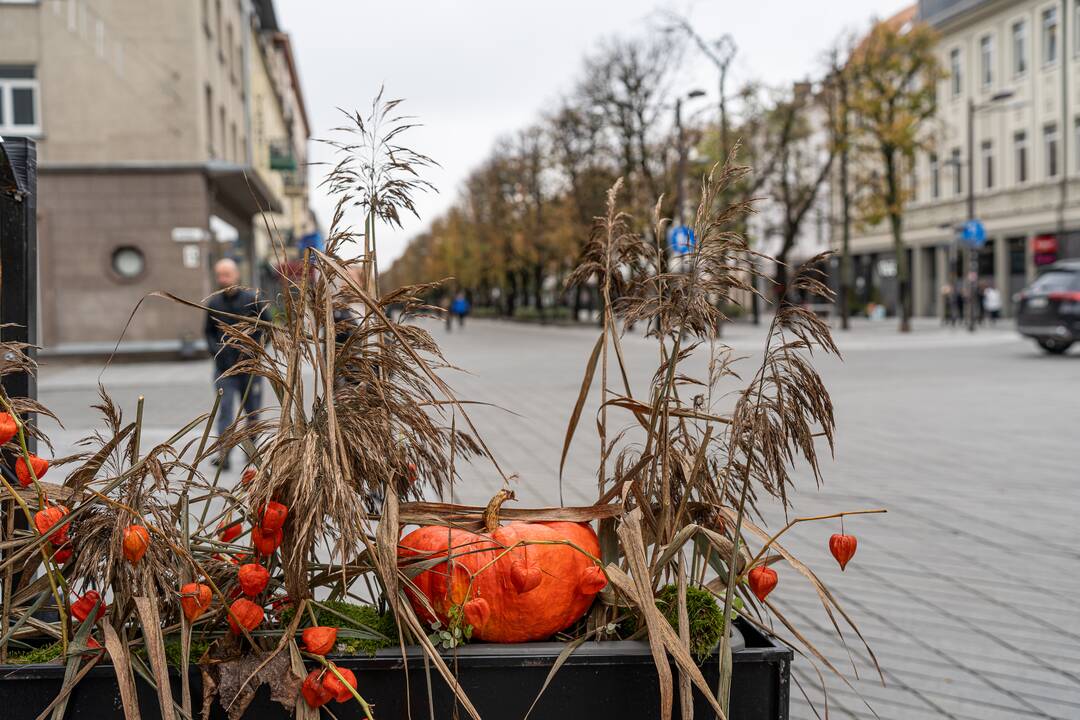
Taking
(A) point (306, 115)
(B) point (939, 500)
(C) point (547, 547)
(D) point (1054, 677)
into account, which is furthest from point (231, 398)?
(A) point (306, 115)

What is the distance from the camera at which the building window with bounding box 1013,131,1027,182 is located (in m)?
45.9

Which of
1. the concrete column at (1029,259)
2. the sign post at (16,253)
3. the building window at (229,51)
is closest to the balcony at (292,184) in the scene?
the building window at (229,51)

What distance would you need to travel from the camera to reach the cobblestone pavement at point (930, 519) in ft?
12.2

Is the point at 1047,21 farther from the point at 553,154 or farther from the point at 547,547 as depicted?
the point at 547,547

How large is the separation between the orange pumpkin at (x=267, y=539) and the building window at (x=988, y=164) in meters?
50.8

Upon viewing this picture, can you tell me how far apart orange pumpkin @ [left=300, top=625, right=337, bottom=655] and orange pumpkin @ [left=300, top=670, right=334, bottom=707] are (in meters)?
0.04

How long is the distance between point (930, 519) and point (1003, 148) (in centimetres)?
4501

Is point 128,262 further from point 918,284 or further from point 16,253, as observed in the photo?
point 918,284

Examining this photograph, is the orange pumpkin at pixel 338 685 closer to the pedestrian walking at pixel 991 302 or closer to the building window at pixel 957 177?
the pedestrian walking at pixel 991 302

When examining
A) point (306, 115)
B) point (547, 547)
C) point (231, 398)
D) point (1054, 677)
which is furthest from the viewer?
point (306, 115)

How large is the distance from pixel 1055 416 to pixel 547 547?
11130 millimetres

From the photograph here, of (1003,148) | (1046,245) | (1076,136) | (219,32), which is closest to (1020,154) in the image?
(1003,148)

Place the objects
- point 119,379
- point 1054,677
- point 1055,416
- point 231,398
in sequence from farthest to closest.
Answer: point 119,379 → point 1055,416 → point 231,398 → point 1054,677

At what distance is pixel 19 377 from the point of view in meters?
2.37
